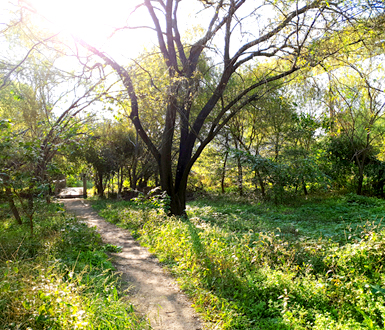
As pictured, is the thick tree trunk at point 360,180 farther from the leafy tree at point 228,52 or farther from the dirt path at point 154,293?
the dirt path at point 154,293

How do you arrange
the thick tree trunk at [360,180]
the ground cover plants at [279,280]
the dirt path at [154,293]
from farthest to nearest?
the thick tree trunk at [360,180] → the dirt path at [154,293] → the ground cover plants at [279,280]

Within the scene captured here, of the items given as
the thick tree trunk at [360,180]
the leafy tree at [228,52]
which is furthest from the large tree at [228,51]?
the thick tree trunk at [360,180]

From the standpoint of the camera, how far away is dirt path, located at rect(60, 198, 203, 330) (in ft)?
10.7

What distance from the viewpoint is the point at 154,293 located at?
3984 millimetres

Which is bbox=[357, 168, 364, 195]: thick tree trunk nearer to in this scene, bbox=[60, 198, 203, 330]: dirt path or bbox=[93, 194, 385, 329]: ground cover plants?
bbox=[93, 194, 385, 329]: ground cover plants

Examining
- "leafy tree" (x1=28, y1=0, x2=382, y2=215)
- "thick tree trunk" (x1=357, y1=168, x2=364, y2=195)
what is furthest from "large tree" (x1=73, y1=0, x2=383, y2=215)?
"thick tree trunk" (x1=357, y1=168, x2=364, y2=195)

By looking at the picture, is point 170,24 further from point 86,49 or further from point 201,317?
point 201,317

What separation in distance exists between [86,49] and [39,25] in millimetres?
1660

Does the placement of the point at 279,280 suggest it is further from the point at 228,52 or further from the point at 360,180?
the point at 360,180

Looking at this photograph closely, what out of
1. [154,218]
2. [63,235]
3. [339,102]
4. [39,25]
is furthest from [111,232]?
[339,102]

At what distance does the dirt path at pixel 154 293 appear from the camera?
327 centimetres

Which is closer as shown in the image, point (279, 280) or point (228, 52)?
point (279, 280)

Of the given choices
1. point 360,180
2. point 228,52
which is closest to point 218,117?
point 228,52

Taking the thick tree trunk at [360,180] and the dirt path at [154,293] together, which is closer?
the dirt path at [154,293]
